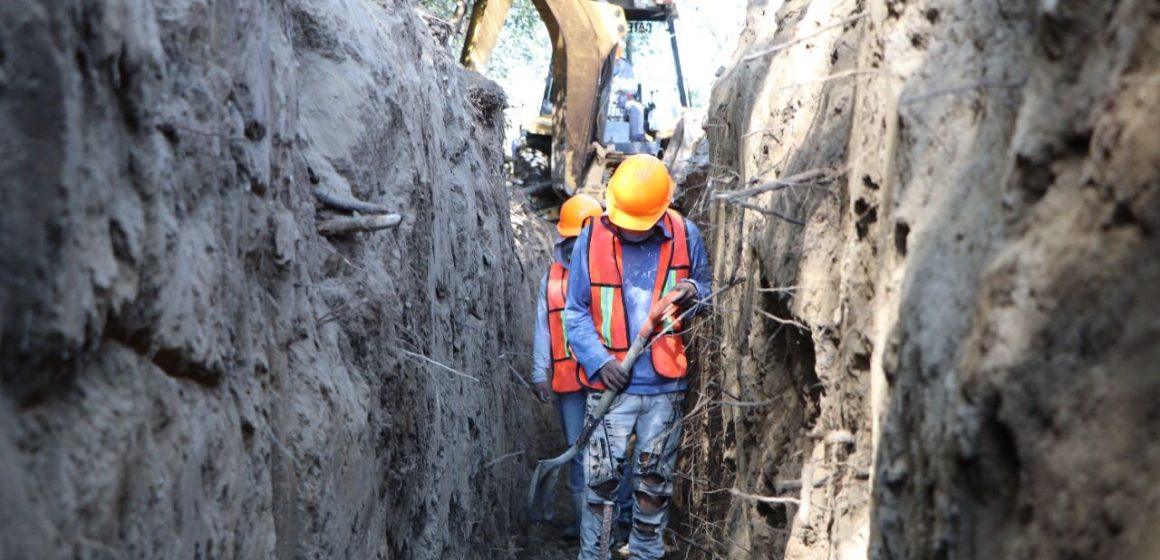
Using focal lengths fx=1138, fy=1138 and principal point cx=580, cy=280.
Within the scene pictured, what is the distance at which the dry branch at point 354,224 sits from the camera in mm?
4703

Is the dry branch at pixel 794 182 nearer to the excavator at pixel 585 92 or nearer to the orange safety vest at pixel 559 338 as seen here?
the orange safety vest at pixel 559 338

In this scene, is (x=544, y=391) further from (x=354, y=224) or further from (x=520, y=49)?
(x=520, y=49)

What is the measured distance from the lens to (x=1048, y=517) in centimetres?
204

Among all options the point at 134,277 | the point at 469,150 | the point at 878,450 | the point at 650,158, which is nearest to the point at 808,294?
the point at 878,450

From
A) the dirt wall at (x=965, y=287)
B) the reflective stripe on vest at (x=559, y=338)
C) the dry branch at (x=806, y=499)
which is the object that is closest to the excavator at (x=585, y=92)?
the reflective stripe on vest at (x=559, y=338)

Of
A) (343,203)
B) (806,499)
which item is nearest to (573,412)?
(343,203)

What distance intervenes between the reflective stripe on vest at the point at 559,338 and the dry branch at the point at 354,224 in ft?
9.71

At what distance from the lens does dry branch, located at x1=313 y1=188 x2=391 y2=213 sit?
476 cm

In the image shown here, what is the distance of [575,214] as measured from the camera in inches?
338

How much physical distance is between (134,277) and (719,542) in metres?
→ 3.96

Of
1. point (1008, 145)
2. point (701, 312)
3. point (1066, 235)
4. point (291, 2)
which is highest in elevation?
point (291, 2)

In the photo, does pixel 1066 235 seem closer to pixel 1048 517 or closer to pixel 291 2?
pixel 1048 517

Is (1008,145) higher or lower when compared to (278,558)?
higher

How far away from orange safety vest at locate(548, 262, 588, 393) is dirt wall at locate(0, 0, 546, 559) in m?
0.87
